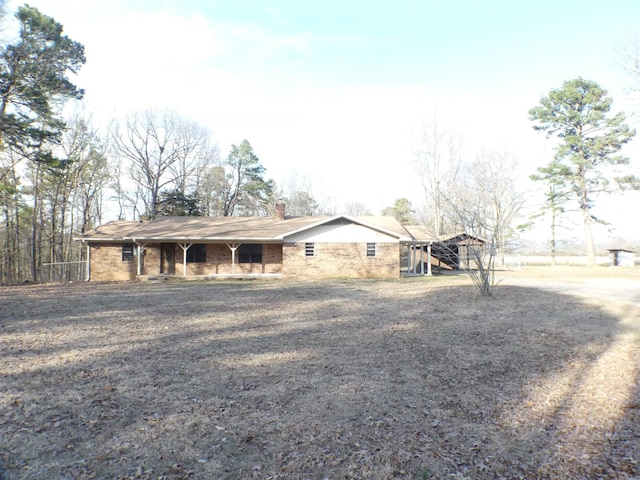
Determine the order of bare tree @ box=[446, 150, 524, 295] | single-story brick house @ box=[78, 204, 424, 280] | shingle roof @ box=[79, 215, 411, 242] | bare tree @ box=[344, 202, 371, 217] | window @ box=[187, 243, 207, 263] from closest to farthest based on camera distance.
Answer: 1. bare tree @ box=[446, 150, 524, 295]
2. shingle roof @ box=[79, 215, 411, 242]
3. single-story brick house @ box=[78, 204, 424, 280]
4. window @ box=[187, 243, 207, 263]
5. bare tree @ box=[344, 202, 371, 217]

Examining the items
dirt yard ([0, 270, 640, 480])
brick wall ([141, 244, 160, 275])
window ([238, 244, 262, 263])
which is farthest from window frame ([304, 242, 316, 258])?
dirt yard ([0, 270, 640, 480])

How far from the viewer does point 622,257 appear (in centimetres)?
3111

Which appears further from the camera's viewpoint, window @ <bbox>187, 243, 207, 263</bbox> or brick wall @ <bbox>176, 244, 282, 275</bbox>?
window @ <bbox>187, 243, 207, 263</bbox>

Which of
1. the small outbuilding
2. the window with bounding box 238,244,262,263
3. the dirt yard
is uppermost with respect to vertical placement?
the window with bounding box 238,244,262,263

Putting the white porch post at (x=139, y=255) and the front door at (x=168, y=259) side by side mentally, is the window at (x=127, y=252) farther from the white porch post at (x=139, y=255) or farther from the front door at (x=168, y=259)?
the front door at (x=168, y=259)

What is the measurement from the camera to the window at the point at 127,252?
21.2 meters

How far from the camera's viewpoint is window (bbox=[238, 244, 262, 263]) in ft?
71.4

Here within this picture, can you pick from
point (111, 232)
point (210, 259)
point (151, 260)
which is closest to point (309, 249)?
point (210, 259)

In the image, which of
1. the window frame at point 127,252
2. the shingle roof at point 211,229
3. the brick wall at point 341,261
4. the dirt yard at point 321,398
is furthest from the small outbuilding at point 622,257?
the window frame at point 127,252

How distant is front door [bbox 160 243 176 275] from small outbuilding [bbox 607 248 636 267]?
34.1 metres

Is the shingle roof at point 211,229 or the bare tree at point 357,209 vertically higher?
the bare tree at point 357,209

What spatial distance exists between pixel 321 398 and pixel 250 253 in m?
17.9

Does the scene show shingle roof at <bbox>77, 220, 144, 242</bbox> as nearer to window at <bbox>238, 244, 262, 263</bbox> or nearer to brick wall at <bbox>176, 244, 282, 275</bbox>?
brick wall at <bbox>176, 244, 282, 275</bbox>

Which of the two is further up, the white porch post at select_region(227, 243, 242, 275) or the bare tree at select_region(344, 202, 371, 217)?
the bare tree at select_region(344, 202, 371, 217)
